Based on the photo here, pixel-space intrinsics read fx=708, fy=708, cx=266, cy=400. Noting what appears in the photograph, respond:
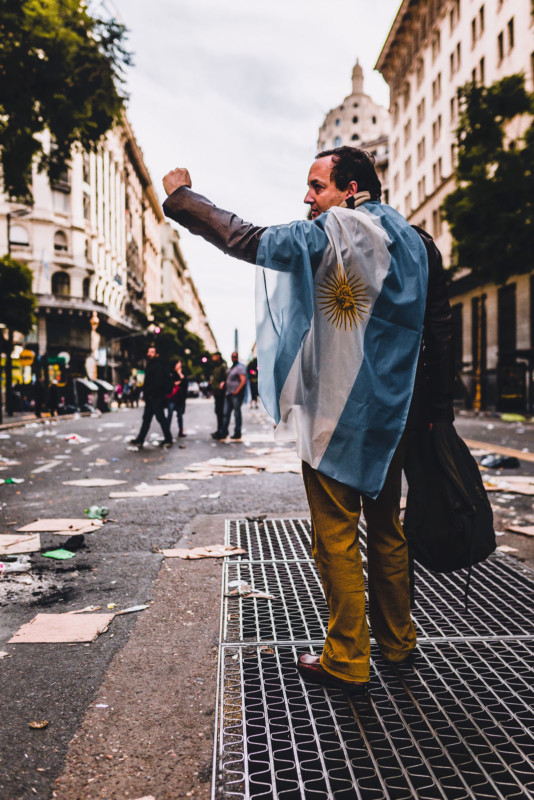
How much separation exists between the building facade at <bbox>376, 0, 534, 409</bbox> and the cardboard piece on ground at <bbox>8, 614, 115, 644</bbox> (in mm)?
21528

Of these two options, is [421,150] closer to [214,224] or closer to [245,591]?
[245,591]

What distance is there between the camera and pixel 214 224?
2262 mm

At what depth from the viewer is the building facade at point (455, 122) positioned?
26672mm

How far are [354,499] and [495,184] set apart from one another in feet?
61.9

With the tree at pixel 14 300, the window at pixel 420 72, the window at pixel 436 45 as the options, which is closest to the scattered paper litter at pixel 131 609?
the tree at pixel 14 300

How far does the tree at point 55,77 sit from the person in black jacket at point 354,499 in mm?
10398

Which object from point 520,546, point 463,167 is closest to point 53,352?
point 463,167

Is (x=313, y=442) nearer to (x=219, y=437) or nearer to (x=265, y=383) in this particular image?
(x=265, y=383)

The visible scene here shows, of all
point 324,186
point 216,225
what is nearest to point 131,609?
point 216,225

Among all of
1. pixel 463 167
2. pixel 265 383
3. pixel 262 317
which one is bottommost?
pixel 265 383

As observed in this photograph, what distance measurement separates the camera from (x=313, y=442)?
2.36 metres

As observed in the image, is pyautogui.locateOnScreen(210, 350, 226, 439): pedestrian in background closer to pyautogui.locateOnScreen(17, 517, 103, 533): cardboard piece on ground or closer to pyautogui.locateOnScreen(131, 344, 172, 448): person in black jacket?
pyautogui.locateOnScreen(131, 344, 172, 448): person in black jacket

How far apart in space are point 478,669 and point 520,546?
2.29 metres

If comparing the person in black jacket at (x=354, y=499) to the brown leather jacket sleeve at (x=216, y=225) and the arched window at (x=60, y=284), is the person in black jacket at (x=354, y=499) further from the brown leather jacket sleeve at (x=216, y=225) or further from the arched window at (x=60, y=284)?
the arched window at (x=60, y=284)
